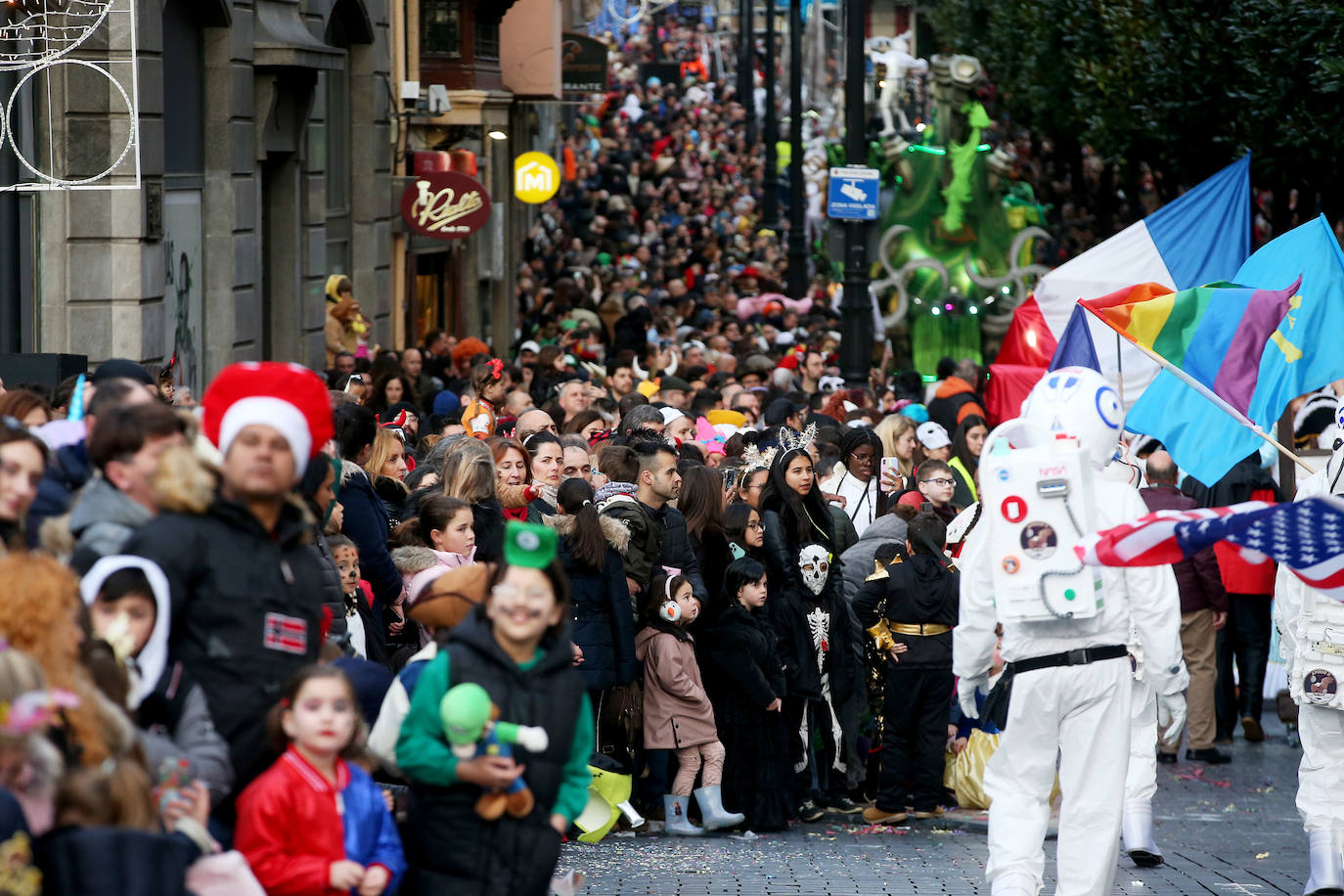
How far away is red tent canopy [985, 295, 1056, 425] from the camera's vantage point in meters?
14.1

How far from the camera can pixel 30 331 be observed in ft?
47.0

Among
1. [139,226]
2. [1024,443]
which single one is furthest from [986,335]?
[1024,443]

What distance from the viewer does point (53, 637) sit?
4590 millimetres

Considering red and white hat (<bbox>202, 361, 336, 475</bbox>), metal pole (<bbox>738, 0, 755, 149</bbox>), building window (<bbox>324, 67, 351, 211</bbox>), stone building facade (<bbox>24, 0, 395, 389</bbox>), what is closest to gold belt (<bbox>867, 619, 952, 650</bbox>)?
red and white hat (<bbox>202, 361, 336, 475</bbox>)

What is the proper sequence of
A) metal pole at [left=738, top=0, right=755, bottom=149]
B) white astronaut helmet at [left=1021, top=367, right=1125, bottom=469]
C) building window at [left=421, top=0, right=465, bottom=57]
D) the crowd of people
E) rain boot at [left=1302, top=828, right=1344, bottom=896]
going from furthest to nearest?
metal pole at [left=738, top=0, right=755, bottom=149]
building window at [left=421, top=0, right=465, bottom=57]
rain boot at [left=1302, top=828, right=1344, bottom=896]
white astronaut helmet at [left=1021, top=367, right=1125, bottom=469]
the crowd of people

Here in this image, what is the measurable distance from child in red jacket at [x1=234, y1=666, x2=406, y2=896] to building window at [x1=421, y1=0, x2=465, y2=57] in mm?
21725

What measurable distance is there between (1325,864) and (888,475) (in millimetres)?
4283

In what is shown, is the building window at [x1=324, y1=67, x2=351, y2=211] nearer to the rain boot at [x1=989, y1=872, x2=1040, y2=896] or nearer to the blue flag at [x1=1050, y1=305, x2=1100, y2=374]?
the blue flag at [x1=1050, y1=305, x2=1100, y2=374]

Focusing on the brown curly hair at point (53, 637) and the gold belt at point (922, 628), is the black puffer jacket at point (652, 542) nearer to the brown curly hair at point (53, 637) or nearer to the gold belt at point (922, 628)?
the gold belt at point (922, 628)

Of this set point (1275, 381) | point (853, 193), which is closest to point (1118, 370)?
point (1275, 381)

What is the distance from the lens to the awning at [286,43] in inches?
696

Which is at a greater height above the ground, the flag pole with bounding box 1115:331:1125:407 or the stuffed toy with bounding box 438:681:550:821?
the flag pole with bounding box 1115:331:1125:407

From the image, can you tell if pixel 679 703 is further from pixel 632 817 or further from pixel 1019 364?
pixel 1019 364

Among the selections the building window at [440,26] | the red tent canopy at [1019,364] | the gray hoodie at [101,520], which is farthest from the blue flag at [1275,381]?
the building window at [440,26]
